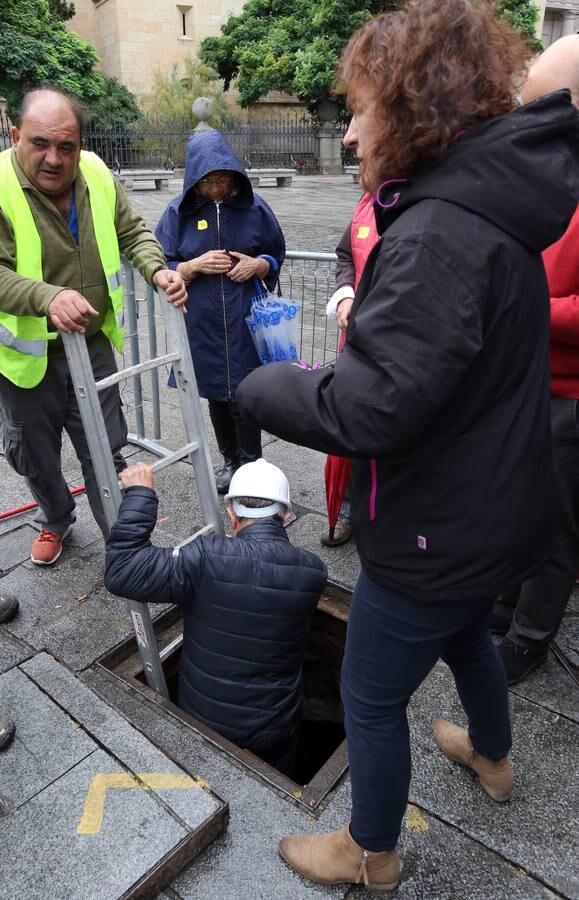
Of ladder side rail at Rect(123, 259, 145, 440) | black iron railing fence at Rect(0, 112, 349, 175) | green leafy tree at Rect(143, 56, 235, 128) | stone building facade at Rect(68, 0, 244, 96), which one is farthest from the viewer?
stone building facade at Rect(68, 0, 244, 96)

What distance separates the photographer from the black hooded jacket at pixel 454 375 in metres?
1.19

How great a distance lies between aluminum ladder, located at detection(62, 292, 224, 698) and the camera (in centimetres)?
223

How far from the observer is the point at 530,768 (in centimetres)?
224

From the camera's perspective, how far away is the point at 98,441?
7.50 feet

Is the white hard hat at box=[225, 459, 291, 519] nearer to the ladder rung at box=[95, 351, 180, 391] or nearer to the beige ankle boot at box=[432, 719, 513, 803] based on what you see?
the ladder rung at box=[95, 351, 180, 391]

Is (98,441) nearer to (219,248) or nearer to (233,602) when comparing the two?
(233,602)

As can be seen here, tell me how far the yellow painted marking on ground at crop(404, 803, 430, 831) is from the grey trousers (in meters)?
1.78

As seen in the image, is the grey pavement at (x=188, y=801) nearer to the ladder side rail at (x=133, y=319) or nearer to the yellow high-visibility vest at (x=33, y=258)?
the yellow high-visibility vest at (x=33, y=258)

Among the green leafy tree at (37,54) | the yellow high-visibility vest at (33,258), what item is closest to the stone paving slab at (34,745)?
the yellow high-visibility vest at (33,258)

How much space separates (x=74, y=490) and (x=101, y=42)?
42545 mm

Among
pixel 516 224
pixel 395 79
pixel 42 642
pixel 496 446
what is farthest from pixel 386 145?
pixel 42 642

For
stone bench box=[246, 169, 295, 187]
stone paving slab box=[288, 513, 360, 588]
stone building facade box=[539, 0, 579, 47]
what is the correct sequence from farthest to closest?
1. stone building facade box=[539, 0, 579, 47]
2. stone bench box=[246, 169, 295, 187]
3. stone paving slab box=[288, 513, 360, 588]

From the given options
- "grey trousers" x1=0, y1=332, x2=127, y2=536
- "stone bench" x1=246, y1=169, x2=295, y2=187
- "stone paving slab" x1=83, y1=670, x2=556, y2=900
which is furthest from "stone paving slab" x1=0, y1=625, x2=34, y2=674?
"stone bench" x1=246, y1=169, x2=295, y2=187

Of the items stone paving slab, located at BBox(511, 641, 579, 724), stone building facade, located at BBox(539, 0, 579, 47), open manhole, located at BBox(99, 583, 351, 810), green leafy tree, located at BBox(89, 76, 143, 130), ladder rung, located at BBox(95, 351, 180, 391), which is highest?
stone building facade, located at BBox(539, 0, 579, 47)
